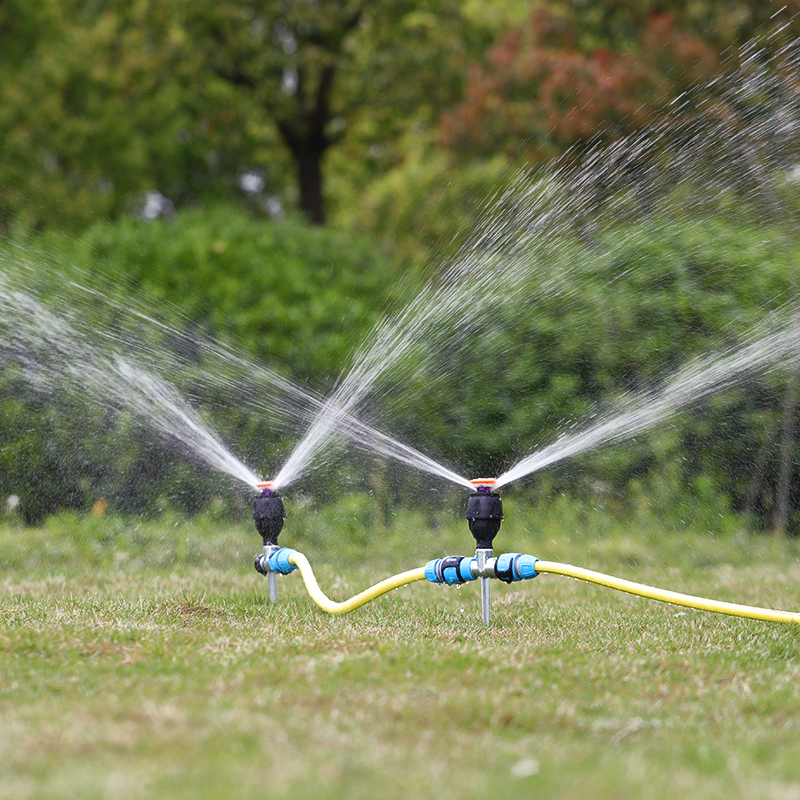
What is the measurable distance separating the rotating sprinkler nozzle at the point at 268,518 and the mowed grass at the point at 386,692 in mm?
193

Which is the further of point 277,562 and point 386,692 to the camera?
point 277,562

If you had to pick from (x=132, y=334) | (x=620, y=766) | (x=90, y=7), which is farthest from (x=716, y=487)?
(x=90, y=7)

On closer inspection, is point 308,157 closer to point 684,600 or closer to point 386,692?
point 684,600

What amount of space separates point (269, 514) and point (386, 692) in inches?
65.8

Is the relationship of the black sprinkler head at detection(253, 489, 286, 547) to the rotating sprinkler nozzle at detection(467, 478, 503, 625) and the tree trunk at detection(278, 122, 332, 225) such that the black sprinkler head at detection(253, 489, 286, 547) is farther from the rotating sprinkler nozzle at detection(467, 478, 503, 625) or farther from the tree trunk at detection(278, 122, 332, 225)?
the tree trunk at detection(278, 122, 332, 225)

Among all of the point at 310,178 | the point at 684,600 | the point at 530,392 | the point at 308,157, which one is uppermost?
the point at 308,157

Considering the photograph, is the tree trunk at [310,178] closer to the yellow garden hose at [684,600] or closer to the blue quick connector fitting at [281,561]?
the blue quick connector fitting at [281,561]

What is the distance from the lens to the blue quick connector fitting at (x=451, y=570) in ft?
13.9

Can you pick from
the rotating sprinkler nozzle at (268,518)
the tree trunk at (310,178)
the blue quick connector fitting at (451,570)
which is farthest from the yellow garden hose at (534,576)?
the tree trunk at (310,178)

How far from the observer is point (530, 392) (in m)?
8.27

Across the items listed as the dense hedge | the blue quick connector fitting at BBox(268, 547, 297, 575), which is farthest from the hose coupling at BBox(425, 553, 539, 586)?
the dense hedge

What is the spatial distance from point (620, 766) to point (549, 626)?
192cm

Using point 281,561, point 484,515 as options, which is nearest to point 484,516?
point 484,515

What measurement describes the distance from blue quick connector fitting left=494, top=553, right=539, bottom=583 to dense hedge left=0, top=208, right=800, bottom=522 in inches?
144
